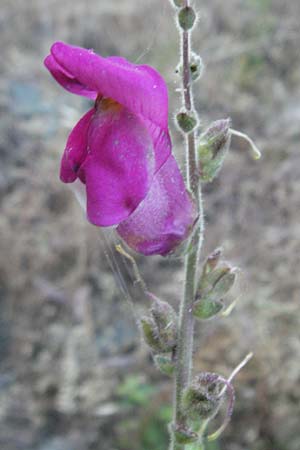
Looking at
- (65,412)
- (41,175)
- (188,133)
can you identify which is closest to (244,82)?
(41,175)

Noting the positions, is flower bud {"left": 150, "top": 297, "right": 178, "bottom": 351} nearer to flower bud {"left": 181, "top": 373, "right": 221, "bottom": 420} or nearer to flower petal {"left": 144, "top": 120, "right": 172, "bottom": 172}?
flower bud {"left": 181, "top": 373, "right": 221, "bottom": 420}

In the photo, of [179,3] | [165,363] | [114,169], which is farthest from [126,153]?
[165,363]

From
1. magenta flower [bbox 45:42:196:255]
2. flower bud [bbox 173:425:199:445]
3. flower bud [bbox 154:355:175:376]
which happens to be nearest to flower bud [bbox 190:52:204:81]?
magenta flower [bbox 45:42:196:255]

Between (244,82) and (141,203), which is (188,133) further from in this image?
(244,82)

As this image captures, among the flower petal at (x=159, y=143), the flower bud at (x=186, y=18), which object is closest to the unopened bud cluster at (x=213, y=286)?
the flower petal at (x=159, y=143)

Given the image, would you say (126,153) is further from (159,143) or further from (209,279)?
(209,279)
